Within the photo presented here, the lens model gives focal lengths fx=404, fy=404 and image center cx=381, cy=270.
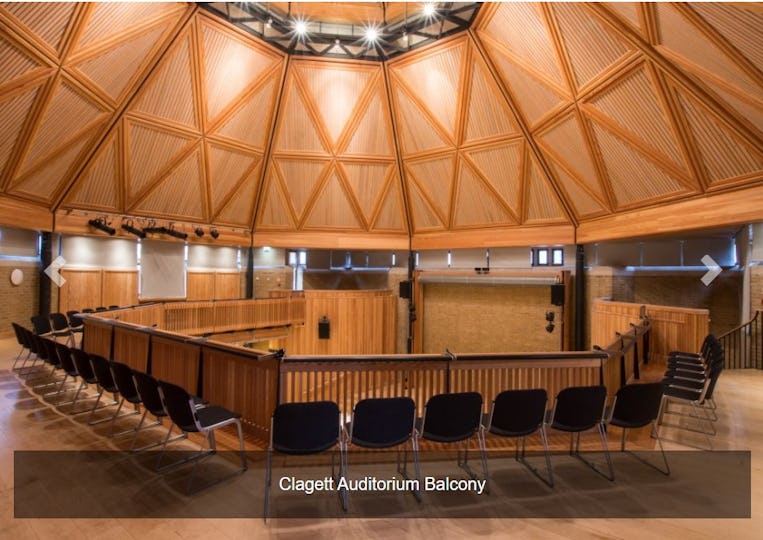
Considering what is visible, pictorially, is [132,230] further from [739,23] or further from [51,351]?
[739,23]

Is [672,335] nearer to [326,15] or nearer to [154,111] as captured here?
[326,15]

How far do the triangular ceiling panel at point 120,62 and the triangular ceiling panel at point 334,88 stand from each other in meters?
4.25

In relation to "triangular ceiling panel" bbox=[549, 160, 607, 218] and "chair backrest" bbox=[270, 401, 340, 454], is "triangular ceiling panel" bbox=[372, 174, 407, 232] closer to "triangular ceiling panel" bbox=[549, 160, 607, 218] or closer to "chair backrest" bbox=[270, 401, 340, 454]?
"triangular ceiling panel" bbox=[549, 160, 607, 218]

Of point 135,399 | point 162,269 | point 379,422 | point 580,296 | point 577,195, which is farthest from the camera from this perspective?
point 162,269

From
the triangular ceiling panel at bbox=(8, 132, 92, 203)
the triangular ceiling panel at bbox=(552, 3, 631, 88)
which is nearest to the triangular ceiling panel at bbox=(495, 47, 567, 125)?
the triangular ceiling panel at bbox=(552, 3, 631, 88)

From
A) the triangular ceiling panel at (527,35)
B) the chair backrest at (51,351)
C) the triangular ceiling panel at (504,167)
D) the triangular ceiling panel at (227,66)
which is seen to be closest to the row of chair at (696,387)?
the triangular ceiling panel at (527,35)

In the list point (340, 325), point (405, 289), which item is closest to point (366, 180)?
point (405, 289)

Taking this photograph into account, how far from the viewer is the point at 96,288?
1380cm

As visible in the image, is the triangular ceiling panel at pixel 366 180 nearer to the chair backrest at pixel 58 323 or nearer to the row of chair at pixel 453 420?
the chair backrest at pixel 58 323

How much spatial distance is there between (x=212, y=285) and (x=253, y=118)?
288 inches

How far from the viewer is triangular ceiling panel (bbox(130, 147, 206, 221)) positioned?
13.3m

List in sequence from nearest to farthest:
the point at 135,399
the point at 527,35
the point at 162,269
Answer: the point at 135,399, the point at 527,35, the point at 162,269

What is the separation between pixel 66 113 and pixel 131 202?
158 inches

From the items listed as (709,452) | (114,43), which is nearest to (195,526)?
(709,452)
